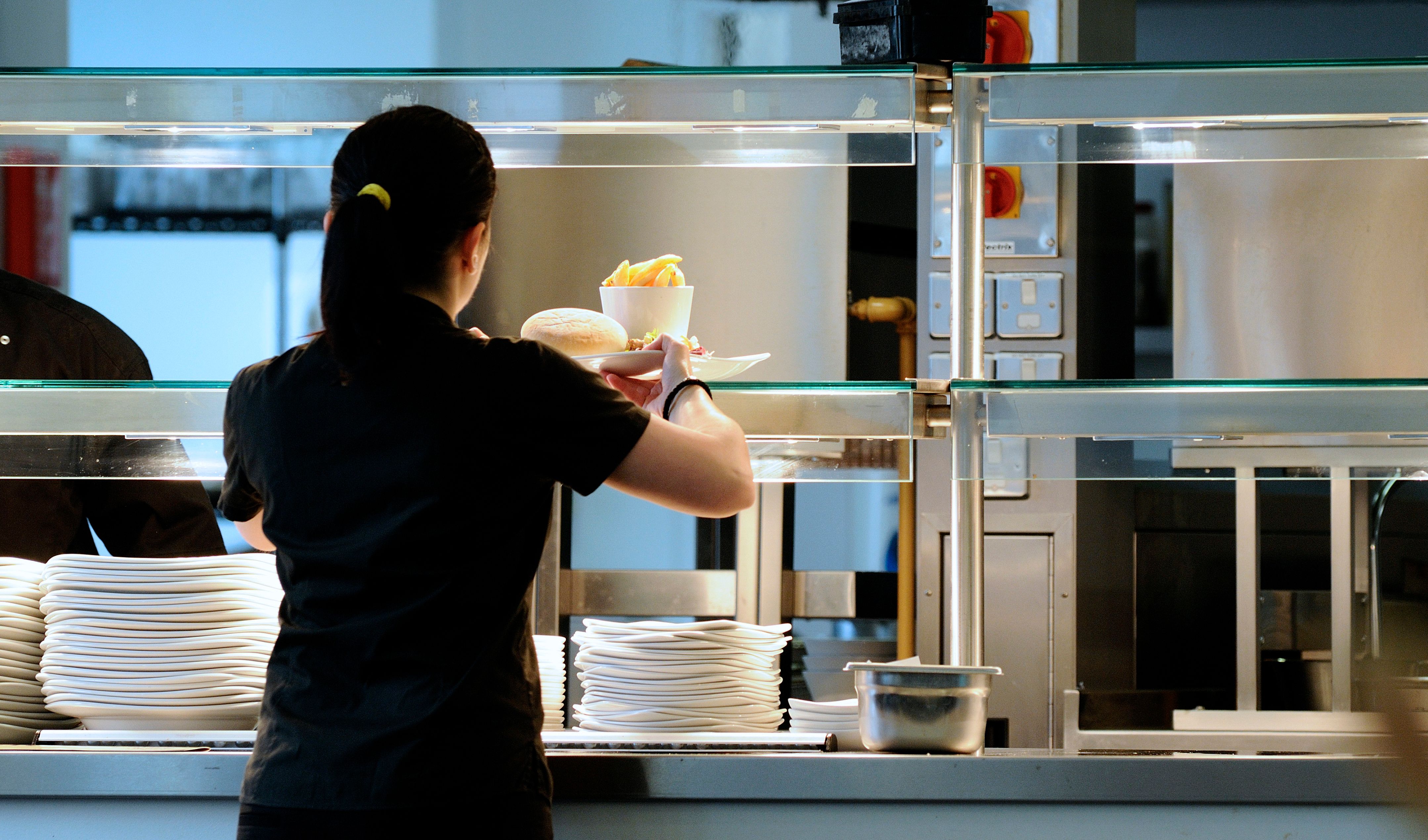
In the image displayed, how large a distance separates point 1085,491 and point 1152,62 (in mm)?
1891

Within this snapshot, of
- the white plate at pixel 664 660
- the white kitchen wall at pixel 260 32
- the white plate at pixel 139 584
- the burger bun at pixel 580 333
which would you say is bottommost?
the white plate at pixel 664 660

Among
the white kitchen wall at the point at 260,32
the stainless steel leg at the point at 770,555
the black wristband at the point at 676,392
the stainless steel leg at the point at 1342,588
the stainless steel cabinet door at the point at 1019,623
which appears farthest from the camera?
the white kitchen wall at the point at 260,32

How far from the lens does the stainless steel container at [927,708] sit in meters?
1.29

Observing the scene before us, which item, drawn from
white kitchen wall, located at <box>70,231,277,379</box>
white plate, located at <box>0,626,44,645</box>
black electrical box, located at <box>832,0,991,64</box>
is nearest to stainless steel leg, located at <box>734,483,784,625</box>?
white kitchen wall, located at <box>70,231,277,379</box>

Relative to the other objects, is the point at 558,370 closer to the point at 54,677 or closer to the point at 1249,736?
the point at 54,677

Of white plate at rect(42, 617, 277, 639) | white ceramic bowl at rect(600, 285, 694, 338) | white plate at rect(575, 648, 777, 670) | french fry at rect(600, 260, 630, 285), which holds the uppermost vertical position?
french fry at rect(600, 260, 630, 285)

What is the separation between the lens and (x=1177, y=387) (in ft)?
4.32

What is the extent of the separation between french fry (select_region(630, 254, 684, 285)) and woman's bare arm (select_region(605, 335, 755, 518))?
0.83 feet

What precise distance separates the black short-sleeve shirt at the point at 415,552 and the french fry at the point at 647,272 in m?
0.39

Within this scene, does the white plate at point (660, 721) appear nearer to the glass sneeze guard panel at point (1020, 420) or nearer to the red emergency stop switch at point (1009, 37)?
the glass sneeze guard panel at point (1020, 420)

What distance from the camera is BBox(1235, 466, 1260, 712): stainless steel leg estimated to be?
2.85 metres

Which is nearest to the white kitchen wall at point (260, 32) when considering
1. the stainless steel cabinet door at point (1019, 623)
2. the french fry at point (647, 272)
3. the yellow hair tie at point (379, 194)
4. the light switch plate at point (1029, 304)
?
the light switch plate at point (1029, 304)

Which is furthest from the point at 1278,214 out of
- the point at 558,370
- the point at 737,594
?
the point at 558,370

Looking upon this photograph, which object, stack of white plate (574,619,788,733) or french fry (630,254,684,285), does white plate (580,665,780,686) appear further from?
french fry (630,254,684,285)
